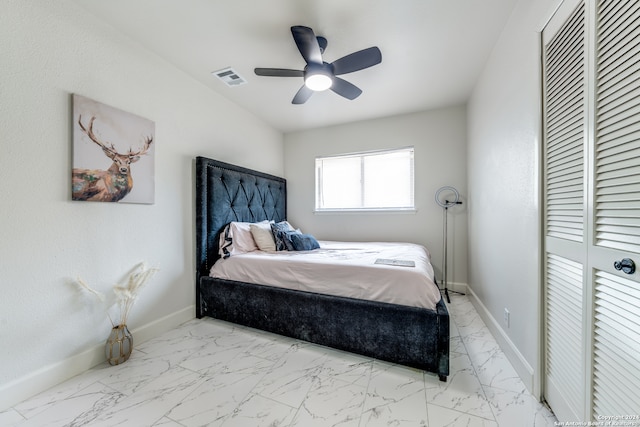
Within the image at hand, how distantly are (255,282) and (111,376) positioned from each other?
3.64 feet

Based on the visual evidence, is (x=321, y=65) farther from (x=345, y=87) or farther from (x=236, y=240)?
(x=236, y=240)

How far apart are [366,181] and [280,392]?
2.93m

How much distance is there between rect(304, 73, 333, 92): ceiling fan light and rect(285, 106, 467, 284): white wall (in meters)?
1.74

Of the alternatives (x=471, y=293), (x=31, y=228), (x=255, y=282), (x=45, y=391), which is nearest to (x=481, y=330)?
(x=471, y=293)

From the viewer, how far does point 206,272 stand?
252 centimetres

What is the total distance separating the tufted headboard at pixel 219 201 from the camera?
2474 millimetres

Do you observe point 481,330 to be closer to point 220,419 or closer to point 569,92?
point 569,92

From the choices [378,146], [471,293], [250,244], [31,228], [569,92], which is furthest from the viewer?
[378,146]

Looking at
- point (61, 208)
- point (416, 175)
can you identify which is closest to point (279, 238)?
point (61, 208)

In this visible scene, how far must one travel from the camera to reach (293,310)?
201 centimetres

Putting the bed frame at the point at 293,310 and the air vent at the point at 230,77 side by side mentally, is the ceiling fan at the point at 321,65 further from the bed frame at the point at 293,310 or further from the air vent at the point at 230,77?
the bed frame at the point at 293,310

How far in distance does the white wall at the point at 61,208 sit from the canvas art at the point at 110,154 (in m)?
0.06

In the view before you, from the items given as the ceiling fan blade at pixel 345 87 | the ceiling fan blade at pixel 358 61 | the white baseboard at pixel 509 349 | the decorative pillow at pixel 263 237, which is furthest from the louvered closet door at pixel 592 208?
the decorative pillow at pixel 263 237

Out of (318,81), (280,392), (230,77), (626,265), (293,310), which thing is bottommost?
(280,392)
